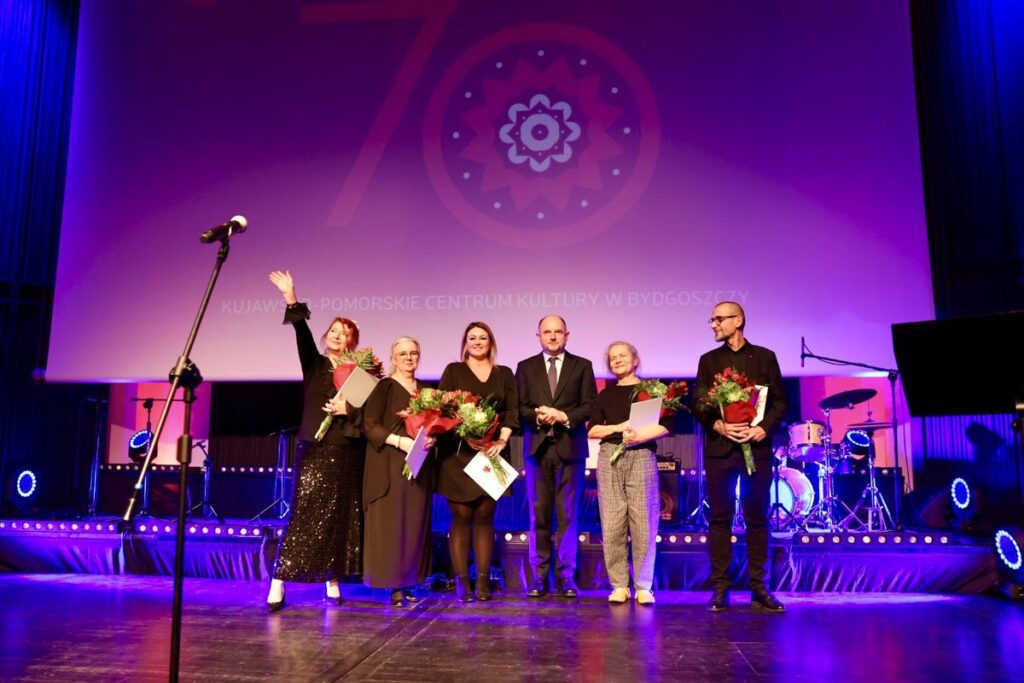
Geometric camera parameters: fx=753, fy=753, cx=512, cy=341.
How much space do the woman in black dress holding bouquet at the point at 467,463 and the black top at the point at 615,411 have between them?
1.63 ft

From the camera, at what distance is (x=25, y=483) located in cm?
642

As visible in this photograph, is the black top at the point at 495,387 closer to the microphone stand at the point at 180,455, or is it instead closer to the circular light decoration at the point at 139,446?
the microphone stand at the point at 180,455

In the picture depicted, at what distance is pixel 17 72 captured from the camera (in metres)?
6.95

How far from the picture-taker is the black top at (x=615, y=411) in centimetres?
446

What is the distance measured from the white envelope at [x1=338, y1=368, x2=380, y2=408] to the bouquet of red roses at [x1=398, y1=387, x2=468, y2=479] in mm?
272

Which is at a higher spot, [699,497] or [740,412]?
[740,412]

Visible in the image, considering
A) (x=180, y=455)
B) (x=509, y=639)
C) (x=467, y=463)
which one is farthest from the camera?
(x=467, y=463)

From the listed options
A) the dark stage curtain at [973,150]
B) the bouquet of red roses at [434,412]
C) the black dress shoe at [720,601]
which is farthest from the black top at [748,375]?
the dark stage curtain at [973,150]

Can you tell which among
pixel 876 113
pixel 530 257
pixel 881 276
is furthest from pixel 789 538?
pixel 876 113

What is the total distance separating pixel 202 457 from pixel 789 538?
555 cm

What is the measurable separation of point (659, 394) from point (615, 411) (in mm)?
315

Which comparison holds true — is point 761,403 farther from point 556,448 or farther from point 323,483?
point 323,483

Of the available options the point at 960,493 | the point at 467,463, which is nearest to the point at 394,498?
the point at 467,463

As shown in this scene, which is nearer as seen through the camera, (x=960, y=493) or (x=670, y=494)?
(x=960, y=493)
